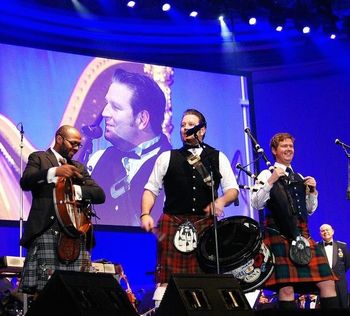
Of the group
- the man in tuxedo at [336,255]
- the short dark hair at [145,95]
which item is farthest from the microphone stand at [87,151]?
→ the man in tuxedo at [336,255]

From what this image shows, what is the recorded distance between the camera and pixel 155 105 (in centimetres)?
968

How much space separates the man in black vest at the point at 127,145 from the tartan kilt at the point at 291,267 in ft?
12.5

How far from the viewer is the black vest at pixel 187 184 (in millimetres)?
5285

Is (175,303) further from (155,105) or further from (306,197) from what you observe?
(155,105)

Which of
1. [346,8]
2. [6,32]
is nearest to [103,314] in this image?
[6,32]

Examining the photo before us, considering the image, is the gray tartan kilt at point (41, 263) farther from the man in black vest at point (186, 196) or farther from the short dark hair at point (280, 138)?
the short dark hair at point (280, 138)

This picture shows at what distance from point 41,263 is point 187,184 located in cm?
118

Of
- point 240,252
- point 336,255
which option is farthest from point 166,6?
point 240,252

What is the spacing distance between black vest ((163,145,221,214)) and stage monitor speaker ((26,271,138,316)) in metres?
1.29

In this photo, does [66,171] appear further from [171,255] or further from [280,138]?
[280,138]

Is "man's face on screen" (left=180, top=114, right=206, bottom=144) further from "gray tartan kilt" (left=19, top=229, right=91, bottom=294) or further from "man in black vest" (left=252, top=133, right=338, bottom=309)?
"gray tartan kilt" (left=19, top=229, right=91, bottom=294)

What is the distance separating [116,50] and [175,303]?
665 centimetres

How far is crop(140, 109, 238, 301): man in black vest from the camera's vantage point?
16.8 ft

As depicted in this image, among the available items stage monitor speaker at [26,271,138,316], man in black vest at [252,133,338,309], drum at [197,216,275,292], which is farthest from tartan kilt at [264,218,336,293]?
stage monitor speaker at [26,271,138,316]
